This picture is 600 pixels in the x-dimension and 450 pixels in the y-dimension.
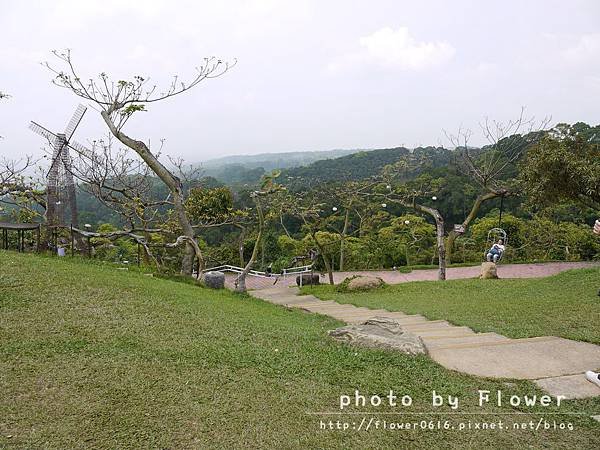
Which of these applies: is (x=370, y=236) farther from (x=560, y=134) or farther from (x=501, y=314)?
(x=501, y=314)

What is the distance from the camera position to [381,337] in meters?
4.42

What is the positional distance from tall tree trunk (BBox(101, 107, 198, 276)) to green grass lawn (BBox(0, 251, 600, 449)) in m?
5.70

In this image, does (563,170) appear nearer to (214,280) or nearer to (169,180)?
(214,280)

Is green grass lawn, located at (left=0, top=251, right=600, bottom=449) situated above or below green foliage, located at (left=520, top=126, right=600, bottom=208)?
below

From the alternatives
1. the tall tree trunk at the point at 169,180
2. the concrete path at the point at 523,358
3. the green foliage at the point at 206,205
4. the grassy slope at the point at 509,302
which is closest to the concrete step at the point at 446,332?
the concrete path at the point at 523,358

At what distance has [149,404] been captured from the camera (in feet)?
10.0

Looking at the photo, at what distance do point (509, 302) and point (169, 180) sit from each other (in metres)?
7.55

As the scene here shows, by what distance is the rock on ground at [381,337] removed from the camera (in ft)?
14.0

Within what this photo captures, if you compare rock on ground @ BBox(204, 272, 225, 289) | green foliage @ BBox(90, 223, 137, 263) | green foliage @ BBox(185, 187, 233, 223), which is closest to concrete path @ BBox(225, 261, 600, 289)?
green foliage @ BBox(185, 187, 233, 223)

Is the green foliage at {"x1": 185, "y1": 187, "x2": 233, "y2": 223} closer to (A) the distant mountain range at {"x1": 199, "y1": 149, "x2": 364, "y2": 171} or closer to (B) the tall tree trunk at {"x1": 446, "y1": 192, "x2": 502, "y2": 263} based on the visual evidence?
(B) the tall tree trunk at {"x1": 446, "y1": 192, "x2": 502, "y2": 263}

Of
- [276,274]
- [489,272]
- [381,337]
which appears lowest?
[276,274]

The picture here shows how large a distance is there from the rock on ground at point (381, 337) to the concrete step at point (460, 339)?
293 mm

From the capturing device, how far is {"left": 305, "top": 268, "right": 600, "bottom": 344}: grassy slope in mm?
5797

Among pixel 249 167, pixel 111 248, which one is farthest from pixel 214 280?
pixel 249 167
